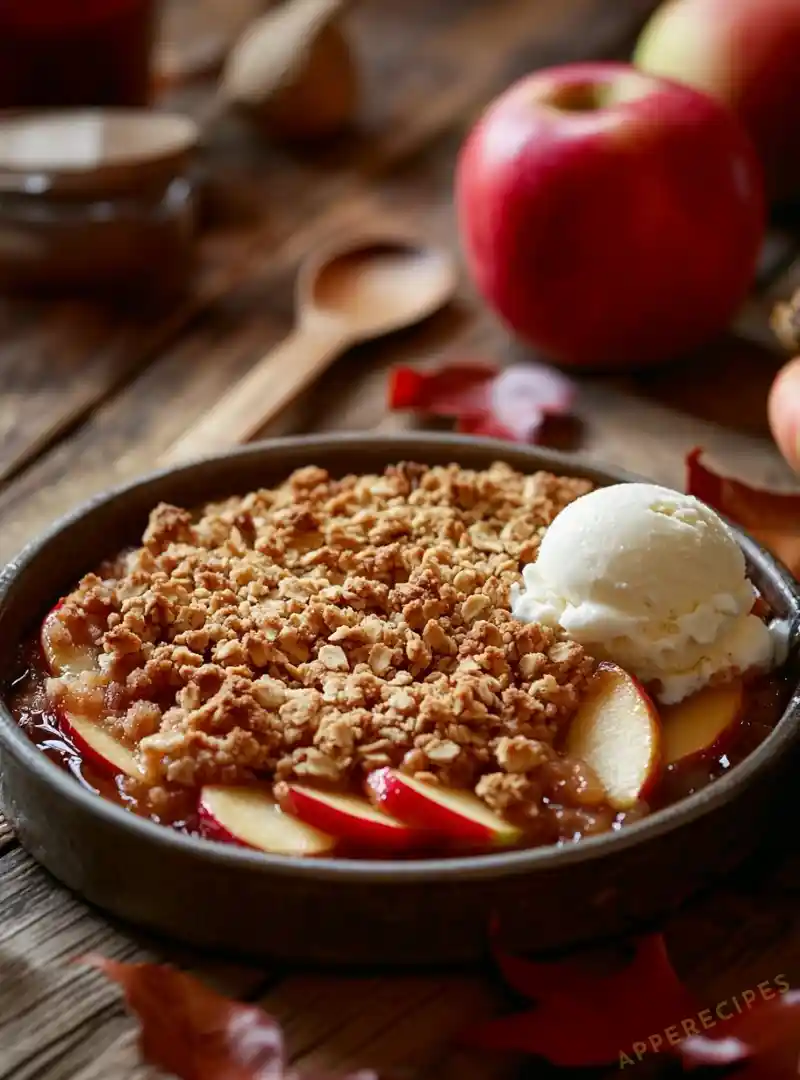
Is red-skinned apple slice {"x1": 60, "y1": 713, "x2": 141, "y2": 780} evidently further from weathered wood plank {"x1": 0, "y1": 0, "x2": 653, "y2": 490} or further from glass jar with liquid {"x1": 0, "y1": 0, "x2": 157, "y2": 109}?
glass jar with liquid {"x1": 0, "y1": 0, "x2": 157, "y2": 109}

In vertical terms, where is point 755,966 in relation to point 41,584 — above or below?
below

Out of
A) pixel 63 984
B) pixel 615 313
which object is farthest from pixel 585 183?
pixel 63 984

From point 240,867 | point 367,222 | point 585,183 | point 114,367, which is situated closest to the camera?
point 240,867

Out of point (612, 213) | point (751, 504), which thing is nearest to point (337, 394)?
point (612, 213)

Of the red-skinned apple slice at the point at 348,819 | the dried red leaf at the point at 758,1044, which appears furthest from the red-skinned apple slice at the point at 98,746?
the dried red leaf at the point at 758,1044

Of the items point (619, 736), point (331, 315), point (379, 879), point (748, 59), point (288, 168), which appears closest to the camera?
point (379, 879)

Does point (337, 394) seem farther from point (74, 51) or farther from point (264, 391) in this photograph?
point (74, 51)

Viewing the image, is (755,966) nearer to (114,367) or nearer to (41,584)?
(41,584)

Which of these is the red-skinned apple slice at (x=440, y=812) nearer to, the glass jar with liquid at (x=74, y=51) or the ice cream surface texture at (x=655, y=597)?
the ice cream surface texture at (x=655, y=597)
